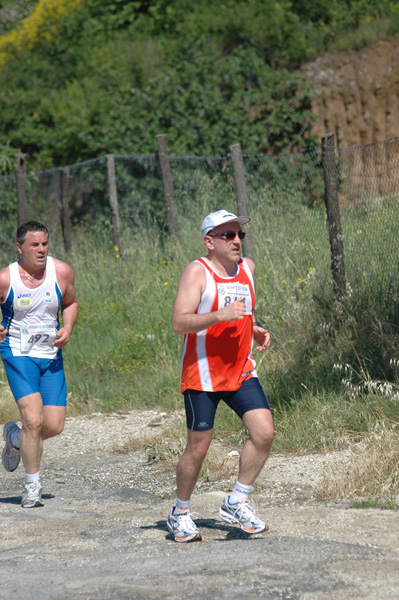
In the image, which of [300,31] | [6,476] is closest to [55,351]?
[6,476]

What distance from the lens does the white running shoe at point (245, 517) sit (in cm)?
475

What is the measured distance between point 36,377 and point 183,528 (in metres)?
1.85

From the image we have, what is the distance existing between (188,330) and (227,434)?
9.30ft

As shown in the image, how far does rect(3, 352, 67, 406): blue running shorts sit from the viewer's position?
600 centimetres

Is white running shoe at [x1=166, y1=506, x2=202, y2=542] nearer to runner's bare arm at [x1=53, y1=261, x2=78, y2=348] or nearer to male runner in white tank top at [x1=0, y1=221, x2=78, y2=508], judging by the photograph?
male runner in white tank top at [x1=0, y1=221, x2=78, y2=508]

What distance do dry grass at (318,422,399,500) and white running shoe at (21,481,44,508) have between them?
1950 mm

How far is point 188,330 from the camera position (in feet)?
15.1

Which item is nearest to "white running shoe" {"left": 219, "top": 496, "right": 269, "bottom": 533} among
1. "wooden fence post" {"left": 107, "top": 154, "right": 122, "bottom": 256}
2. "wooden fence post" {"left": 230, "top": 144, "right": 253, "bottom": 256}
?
"wooden fence post" {"left": 230, "top": 144, "right": 253, "bottom": 256}

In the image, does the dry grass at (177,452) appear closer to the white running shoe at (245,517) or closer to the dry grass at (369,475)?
the dry grass at (369,475)

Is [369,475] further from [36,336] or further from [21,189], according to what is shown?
[21,189]

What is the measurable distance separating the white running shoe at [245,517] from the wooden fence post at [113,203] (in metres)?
7.15

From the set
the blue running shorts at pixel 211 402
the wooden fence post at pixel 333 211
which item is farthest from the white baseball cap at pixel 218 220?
the wooden fence post at pixel 333 211

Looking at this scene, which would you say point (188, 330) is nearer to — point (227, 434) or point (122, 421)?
point (227, 434)

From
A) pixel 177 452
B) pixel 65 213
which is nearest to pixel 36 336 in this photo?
pixel 177 452
